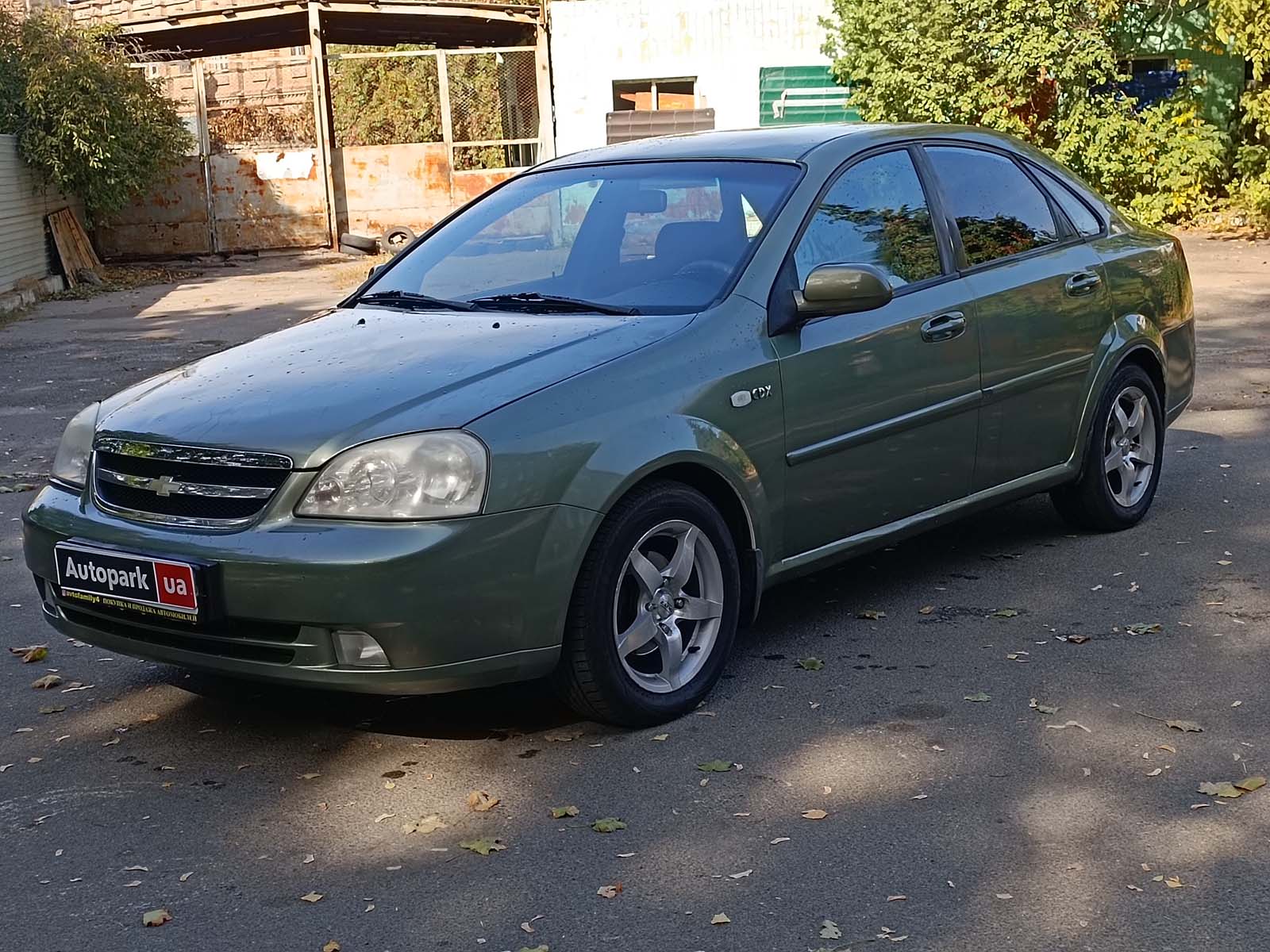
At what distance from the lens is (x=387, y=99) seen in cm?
3195

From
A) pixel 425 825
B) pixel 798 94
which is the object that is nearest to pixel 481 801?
pixel 425 825

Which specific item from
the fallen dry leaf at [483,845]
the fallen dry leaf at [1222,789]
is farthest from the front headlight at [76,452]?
the fallen dry leaf at [1222,789]

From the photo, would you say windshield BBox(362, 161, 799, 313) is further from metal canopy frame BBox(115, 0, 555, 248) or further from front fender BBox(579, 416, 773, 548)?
metal canopy frame BBox(115, 0, 555, 248)

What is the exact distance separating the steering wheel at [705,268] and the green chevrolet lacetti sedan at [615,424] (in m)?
0.01

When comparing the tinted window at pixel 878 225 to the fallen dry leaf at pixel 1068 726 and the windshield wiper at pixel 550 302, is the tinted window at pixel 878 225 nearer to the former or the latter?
the windshield wiper at pixel 550 302

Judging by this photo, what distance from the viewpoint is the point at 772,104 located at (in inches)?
933

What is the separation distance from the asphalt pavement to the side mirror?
1.10m

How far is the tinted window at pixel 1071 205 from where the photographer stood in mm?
6102

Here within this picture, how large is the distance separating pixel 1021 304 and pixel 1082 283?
1.52 feet

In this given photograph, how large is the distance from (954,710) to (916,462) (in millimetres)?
1039

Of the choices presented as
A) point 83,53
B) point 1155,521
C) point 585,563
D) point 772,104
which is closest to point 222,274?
point 83,53

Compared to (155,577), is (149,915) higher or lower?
lower

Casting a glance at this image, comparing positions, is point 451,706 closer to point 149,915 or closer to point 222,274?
point 149,915

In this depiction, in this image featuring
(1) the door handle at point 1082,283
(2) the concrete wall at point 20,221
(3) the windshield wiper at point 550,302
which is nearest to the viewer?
(3) the windshield wiper at point 550,302
